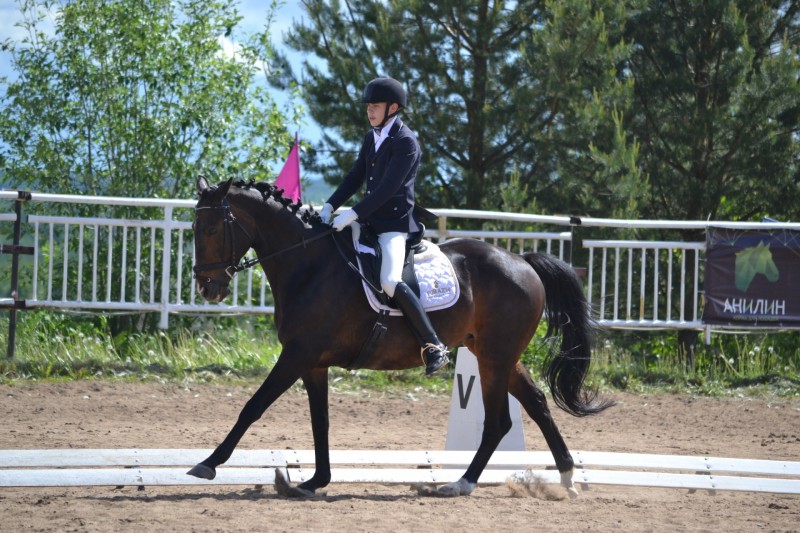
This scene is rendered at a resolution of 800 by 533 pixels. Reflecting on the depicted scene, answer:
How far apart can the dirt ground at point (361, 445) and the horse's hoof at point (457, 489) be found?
0.11m

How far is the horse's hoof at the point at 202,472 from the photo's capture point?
5664 millimetres

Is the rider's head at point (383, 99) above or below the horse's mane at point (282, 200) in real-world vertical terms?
above

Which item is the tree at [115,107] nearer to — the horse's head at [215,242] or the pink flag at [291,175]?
the pink flag at [291,175]

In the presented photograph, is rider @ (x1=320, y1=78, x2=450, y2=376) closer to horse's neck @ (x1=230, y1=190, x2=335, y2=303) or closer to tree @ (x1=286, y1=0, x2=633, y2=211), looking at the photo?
horse's neck @ (x1=230, y1=190, x2=335, y2=303)

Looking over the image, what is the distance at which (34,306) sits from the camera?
10156 millimetres

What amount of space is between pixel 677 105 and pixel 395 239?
9342 millimetres

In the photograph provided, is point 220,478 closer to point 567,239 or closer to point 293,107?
point 567,239

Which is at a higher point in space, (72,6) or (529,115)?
(72,6)

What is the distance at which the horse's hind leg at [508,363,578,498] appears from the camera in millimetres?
6605

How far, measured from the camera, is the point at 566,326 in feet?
23.7

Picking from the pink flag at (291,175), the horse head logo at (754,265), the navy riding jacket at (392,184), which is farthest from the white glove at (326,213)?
the horse head logo at (754,265)

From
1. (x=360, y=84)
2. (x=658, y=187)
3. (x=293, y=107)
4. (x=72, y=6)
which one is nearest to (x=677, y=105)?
(x=658, y=187)

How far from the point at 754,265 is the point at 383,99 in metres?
6.50

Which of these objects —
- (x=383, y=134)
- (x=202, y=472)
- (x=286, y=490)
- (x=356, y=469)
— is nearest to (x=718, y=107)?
(x=383, y=134)
